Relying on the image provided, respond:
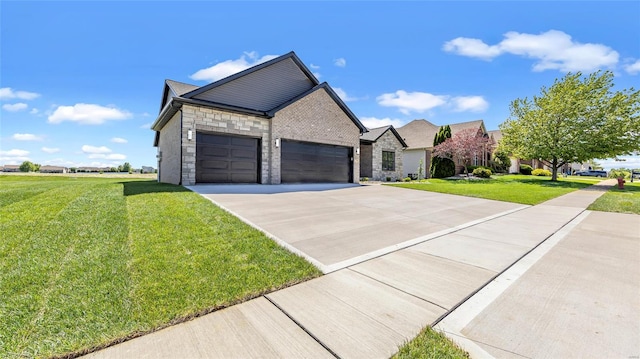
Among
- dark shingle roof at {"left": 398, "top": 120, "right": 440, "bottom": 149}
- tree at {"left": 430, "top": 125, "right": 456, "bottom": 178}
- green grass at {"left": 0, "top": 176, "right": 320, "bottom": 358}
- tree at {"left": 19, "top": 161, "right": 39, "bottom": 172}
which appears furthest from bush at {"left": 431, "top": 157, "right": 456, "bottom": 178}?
tree at {"left": 19, "top": 161, "right": 39, "bottom": 172}

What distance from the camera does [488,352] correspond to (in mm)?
1922

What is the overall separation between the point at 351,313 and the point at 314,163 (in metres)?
13.6

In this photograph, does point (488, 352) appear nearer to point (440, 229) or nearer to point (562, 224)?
point (440, 229)

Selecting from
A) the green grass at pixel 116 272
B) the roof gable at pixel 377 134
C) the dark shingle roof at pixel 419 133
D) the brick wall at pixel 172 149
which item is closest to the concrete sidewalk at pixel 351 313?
the green grass at pixel 116 272

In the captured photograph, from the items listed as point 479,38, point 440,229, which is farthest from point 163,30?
point 479,38

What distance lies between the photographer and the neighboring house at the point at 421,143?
26938 mm

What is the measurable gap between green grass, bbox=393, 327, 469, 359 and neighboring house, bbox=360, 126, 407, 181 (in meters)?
19.3

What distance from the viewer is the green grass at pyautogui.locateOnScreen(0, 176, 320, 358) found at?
2.07m

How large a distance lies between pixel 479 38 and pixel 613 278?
11517 mm

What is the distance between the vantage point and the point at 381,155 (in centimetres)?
2161

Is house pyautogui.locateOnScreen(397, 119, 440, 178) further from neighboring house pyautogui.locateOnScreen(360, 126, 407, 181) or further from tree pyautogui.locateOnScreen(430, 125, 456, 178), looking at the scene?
neighboring house pyautogui.locateOnScreen(360, 126, 407, 181)

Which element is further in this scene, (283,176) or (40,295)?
(283,176)

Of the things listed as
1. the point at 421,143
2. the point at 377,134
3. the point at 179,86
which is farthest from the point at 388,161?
the point at 179,86

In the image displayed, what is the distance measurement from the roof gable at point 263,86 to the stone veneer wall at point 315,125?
1347mm
